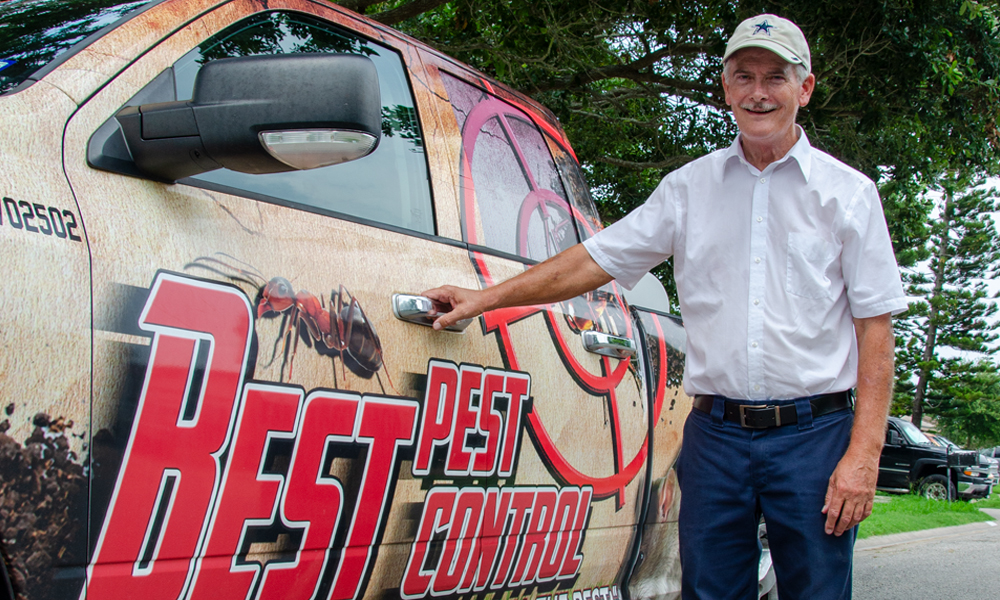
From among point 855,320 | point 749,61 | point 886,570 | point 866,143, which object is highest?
point 866,143

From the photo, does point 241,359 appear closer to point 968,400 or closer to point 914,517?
point 914,517

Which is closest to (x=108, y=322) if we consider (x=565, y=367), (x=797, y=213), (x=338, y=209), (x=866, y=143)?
(x=338, y=209)

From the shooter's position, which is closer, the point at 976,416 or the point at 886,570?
the point at 886,570

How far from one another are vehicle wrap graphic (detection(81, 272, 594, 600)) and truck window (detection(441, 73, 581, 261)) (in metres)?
0.57

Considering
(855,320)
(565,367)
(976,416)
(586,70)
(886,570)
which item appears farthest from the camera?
(976,416)

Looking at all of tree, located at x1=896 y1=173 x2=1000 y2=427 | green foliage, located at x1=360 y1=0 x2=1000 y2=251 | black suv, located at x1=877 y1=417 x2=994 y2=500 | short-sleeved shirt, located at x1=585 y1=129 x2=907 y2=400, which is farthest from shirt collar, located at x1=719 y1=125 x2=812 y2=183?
tree, located at x1=896 y1=173 x2=1000 y2=427

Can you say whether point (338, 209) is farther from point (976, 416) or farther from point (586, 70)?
point (976, 416)

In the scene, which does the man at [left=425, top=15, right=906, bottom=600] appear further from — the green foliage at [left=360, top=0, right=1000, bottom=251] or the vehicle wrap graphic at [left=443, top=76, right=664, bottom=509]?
the green foliage at [left=360, top=0, right=1000, bottom=251]

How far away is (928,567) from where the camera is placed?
7.19 metres

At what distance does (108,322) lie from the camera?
4.73 feet

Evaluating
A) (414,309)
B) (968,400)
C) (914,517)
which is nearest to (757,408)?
(414,309)

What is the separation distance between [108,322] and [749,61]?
167 centimetres

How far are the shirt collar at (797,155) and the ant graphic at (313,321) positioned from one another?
1.07m

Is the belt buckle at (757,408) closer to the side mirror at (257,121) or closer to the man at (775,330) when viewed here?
the man at (775,330)
